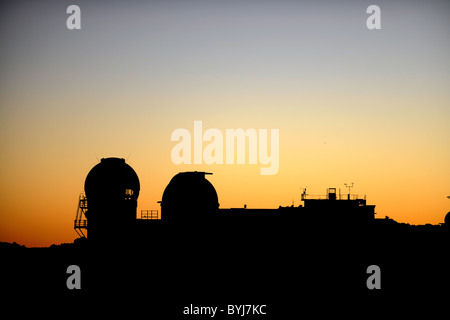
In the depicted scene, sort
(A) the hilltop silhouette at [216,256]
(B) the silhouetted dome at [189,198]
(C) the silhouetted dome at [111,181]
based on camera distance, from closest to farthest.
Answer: (A) the hilltop silhouette at [216,256]
(B) the silhouetted dome at [189,198]
(C) the silhouetted dome at [111,181]

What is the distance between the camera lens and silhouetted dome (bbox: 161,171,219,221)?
48219mm

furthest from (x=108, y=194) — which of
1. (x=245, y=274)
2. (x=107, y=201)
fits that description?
(x=245, y=274)

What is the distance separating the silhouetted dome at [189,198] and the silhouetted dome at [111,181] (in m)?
2.71

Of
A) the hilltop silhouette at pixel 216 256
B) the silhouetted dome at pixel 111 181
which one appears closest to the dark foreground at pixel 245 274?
the hilltop silhouette at pixel 216 256

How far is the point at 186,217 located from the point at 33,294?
1169cm

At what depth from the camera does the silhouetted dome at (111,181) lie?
48344 mm

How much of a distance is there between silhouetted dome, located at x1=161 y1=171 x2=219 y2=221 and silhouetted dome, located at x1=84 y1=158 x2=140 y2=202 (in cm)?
271

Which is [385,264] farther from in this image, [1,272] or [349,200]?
[1,272]

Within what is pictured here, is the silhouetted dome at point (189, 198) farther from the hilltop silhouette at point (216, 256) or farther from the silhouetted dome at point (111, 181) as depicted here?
the silhouetted dome at point (111, 181)

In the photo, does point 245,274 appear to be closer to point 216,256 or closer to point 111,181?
point 216,256

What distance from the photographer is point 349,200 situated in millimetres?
56844

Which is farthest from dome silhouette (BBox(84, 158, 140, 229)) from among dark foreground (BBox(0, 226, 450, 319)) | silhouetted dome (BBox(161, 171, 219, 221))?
silhouetted dome (BBox(161, 171, 219, 221))

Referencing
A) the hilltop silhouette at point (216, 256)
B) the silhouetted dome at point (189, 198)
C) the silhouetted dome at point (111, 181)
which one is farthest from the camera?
the silhouetted dome at point (111, 181)
